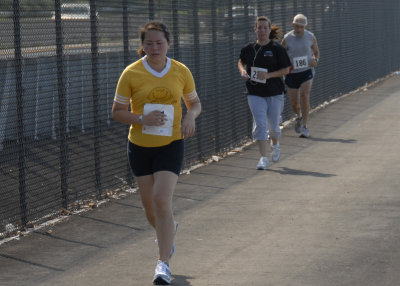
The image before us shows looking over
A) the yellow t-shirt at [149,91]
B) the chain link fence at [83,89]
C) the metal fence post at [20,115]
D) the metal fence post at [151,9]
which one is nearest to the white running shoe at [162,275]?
the yellow t-shirt at [149,91]

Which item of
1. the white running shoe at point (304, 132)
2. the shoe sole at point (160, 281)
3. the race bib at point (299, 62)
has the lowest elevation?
the white running shoe at point (304, 132)

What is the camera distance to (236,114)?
14.8 m

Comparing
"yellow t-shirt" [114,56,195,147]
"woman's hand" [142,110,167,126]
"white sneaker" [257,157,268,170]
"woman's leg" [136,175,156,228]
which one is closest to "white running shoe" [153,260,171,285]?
"woman's leg" [136,175,156,228]

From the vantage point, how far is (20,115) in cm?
862

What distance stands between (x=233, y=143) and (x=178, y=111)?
7747mm

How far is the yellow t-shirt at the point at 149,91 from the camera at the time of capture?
22.0ft

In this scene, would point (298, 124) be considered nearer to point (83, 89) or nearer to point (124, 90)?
point (83, 89)

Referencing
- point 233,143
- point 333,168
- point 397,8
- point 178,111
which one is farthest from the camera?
point 397,8

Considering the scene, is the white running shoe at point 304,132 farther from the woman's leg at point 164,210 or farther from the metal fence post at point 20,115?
the woman's leg at point 164,210

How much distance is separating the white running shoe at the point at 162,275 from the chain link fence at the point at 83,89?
233 centimetres

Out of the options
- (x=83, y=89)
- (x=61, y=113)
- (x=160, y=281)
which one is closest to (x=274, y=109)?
(x=83, y=89)

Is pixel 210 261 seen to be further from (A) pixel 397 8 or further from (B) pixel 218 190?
(A) pixel 397 8

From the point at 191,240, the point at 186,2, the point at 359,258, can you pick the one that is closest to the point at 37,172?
the point at 191,240

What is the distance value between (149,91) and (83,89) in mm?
3518
